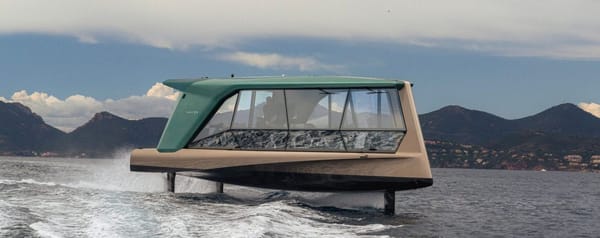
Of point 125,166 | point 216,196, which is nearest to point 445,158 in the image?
point 125,166

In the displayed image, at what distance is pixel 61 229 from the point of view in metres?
14.1

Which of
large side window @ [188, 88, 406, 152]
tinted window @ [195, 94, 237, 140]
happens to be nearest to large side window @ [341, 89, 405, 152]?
large side window @ [188, 88, 406, 152]

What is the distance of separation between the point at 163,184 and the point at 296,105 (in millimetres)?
7867

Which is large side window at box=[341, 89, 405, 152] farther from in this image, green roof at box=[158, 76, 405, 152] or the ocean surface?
the ocean surface

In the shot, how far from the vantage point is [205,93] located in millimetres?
22344

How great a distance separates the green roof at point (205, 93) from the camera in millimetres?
20812

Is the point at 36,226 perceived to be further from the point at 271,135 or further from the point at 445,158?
the point at 445,158

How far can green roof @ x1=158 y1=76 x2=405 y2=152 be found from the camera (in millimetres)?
20812

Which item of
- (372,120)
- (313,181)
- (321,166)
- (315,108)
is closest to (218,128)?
(315,108)

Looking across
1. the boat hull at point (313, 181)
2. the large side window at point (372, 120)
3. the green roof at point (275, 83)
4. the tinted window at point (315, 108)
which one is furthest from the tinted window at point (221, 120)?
the large side window at point (372, 120)

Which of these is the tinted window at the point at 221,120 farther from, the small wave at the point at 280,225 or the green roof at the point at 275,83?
the small wave at the point at 280,225

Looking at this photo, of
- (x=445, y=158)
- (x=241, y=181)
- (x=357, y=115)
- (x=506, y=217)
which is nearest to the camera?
(x=357, y=115)

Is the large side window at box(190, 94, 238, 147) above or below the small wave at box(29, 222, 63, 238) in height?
above

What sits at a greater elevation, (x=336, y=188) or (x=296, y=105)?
(x=296, y=105)
